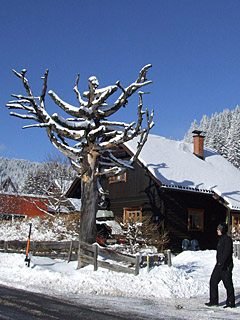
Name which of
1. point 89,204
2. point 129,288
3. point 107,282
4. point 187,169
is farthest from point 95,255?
point 187,169

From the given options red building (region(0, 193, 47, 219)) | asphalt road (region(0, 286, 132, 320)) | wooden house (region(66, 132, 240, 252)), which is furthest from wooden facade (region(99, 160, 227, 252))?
asphalt road (region(0, 286, 132, 320))

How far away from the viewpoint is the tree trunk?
15656mm

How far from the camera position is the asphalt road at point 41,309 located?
686 centimetres

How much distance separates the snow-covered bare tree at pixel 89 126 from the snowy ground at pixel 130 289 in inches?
129

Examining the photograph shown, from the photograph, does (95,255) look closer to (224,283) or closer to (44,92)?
(224,283)

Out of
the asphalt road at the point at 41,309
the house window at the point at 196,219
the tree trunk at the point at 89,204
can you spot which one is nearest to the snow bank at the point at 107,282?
the asphalt road at the point at 41,309

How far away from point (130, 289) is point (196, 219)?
15.6m

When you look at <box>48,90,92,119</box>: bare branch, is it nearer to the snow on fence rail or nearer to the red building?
the snow on fence rail

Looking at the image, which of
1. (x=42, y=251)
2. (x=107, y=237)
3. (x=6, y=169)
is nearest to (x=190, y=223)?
(x=107, y=237)

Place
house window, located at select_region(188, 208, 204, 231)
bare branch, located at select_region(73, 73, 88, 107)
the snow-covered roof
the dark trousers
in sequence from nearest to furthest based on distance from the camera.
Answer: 1. the dark trousers
2. bare branch, located at select_region(73, 73, 88, 107)
3. the snow-covered roof
4. house window, located at select_region(188, 208, 204, 231)

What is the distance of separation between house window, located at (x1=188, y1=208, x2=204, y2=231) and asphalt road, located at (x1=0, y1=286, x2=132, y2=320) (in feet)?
56.1

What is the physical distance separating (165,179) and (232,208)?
4223mm

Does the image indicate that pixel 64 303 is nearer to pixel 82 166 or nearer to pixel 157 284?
pixel 157 284

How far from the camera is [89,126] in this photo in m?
16.5
